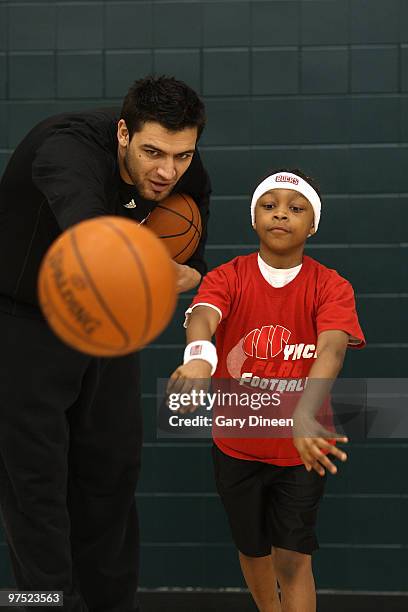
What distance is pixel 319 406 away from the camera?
3.38 metres

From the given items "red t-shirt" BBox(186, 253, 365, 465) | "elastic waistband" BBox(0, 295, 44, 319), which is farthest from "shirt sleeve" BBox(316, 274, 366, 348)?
"elastic waistband" BBox(0, 295, 44, 319)

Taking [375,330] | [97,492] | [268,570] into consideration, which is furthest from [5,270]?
[375,330]

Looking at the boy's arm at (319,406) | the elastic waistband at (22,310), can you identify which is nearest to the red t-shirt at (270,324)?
the boy's arm at (319,406)

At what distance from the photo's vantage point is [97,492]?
367cm

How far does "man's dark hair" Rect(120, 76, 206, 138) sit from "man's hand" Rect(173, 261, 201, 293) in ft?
1.64

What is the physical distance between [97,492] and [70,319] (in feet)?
4.49

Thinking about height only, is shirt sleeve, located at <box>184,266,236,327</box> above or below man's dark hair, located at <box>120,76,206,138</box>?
below

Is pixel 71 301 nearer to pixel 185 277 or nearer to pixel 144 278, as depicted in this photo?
pixel 144 278

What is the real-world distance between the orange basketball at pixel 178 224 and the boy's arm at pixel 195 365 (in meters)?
0.23

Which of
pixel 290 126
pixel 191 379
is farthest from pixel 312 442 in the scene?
pixel 290 126

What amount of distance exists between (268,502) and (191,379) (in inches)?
31.1

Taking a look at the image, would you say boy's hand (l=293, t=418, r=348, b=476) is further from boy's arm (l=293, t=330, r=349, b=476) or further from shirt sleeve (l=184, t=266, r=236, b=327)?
shirt sleeve (l=184, t=266, r=236, b=327)

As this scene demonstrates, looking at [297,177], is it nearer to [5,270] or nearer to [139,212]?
[139,212]

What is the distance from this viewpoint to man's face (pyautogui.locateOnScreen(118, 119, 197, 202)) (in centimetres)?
313
